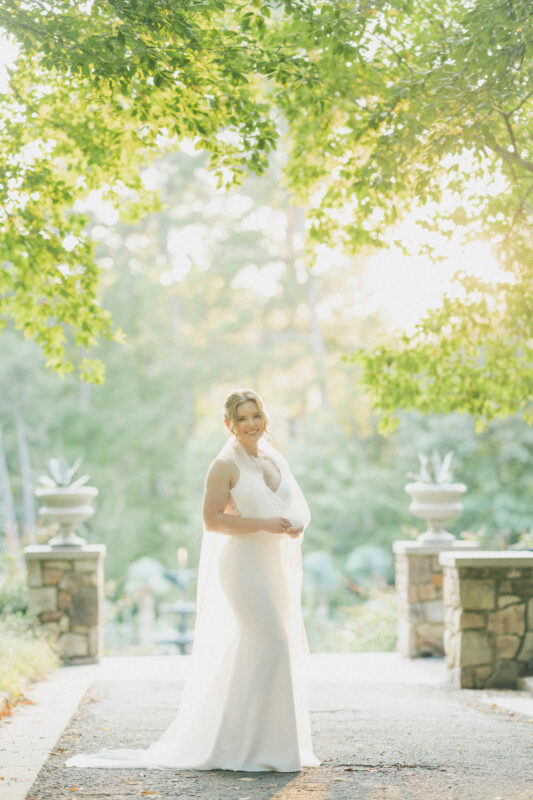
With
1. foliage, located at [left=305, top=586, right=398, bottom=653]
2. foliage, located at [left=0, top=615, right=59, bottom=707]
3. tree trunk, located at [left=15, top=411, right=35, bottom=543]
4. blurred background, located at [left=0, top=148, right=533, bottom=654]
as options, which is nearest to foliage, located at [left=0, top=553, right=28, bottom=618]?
foliage, located at [left=0, top=615, right=59, bottom=707]

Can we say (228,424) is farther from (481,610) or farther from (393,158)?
(481,610)

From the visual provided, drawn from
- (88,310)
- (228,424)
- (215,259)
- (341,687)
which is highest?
(215,259)

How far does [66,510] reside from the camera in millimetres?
9641

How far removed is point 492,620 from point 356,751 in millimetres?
2787

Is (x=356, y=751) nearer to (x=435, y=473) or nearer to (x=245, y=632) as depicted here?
(x=245, y=632)

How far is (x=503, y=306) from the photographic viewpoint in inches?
335

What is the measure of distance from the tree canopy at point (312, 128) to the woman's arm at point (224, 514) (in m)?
2.24

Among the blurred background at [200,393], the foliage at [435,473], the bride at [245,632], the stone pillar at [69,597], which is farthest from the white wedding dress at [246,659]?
the blurred background at [200,393]

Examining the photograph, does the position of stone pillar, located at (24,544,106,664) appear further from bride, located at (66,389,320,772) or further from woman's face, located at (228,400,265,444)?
woman's face, located at (228,400,265,444)

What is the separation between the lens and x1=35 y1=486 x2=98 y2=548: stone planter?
957cm

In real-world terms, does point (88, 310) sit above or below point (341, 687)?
above

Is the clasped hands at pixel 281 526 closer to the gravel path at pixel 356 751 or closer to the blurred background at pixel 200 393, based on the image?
the gravel path at pixel 356 751

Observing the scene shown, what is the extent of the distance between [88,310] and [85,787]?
3.95m

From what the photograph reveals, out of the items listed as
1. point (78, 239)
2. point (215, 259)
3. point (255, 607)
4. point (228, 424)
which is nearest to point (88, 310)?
point (78, 239)
